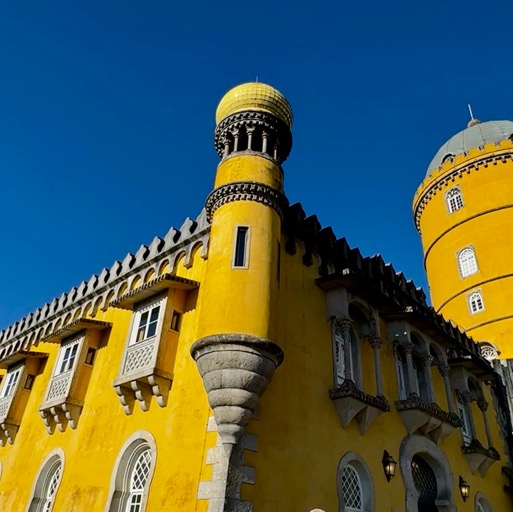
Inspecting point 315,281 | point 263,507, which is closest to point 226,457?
point 263,507

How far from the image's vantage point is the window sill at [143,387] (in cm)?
1165

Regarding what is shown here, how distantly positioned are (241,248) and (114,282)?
6.35m

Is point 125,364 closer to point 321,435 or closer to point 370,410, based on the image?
point 321,435

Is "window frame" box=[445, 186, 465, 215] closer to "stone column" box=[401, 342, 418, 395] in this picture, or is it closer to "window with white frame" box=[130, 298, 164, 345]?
"stone column" box=[401, 342, 418, 395]

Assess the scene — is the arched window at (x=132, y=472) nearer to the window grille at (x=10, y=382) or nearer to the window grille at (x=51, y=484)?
the window grille at (x=51, y=484)

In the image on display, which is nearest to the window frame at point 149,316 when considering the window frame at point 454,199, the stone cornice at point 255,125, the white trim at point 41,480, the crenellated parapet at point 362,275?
the crenellated parapet at point 362,275

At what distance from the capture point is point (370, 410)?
12.4m

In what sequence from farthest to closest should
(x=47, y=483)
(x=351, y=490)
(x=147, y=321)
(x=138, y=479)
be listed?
(x=47, y=483), (x=147, y=321), (x=351, y=490), (x=138, y=479)

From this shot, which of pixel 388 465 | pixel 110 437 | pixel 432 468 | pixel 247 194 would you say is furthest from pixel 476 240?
pixel 110 437

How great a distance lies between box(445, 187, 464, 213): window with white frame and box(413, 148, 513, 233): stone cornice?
584 mm

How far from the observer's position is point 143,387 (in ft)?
39.7

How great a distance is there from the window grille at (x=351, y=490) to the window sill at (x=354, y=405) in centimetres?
98

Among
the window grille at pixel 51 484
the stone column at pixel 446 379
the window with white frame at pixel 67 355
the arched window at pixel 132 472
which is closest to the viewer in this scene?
the arched window at pixel 132 472

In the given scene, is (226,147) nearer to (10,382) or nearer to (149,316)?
(149,316)
